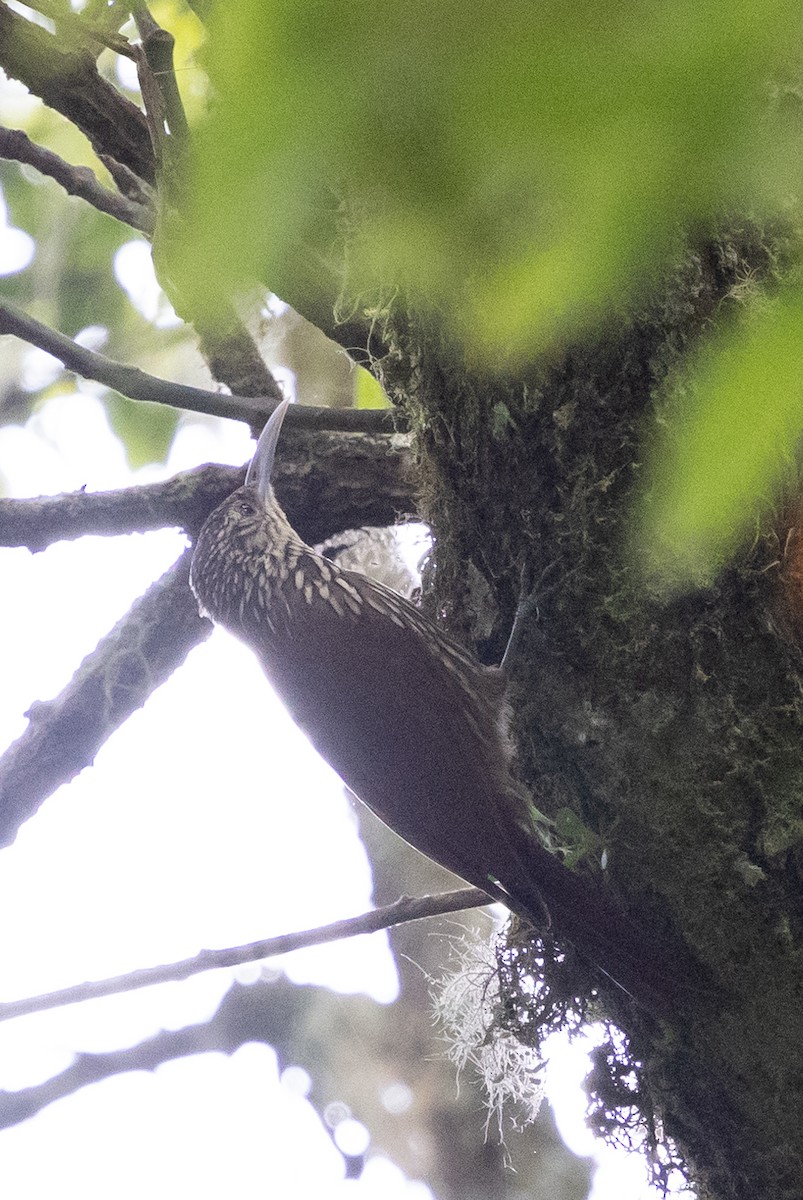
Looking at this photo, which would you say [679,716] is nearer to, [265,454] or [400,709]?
[400,709]

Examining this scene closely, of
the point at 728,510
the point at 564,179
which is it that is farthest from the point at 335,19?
the point at 728,510

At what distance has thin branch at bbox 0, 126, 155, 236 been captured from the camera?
208 cm

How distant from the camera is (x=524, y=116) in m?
0.33

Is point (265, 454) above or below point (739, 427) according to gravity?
above

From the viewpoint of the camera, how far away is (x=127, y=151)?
2.46 m

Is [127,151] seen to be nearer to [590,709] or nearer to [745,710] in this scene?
[590,709]

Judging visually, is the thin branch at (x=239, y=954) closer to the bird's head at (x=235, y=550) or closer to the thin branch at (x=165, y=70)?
the bird's head at (x=235, y=550)

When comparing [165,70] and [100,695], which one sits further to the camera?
[100,695]

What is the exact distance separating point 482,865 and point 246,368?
140 centimetres

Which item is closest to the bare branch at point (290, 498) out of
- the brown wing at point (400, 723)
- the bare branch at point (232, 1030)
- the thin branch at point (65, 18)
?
the brown wing at point (400, 723)

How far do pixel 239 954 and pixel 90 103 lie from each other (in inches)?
68.4

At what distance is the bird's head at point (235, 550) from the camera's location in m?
2.77

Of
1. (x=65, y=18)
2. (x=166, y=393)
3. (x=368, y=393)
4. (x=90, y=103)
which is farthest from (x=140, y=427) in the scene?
(x=65, y=18)

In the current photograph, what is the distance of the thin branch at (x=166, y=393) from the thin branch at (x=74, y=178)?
279 mm
